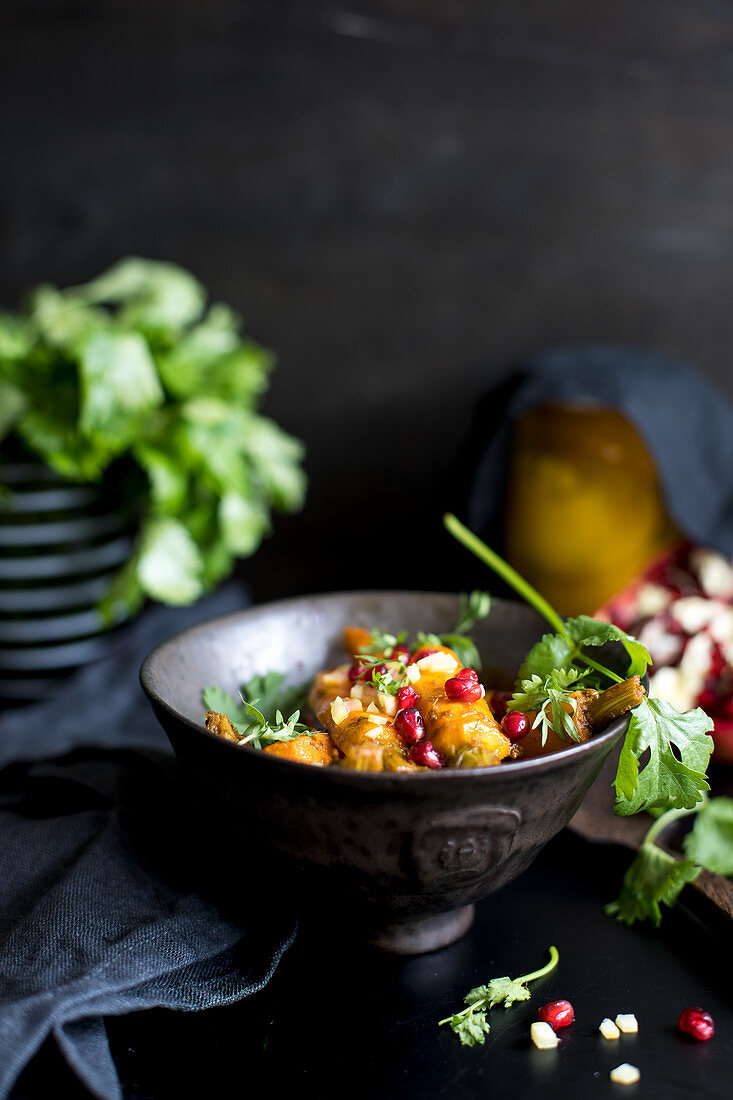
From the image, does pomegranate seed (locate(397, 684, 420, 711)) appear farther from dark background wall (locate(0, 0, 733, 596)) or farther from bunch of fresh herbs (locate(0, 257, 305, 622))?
dark background wall (locate(0, 0, 733, 596))

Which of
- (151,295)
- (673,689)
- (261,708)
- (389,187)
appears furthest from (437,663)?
(389,187)

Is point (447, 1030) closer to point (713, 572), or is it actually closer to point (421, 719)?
point (421, 719)

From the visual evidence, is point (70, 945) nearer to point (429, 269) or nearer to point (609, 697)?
point (609, 697)

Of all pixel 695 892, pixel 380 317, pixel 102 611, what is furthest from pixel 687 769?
pixel 380 317

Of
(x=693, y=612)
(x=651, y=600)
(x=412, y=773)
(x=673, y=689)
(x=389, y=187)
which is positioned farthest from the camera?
(x=389, y=187)

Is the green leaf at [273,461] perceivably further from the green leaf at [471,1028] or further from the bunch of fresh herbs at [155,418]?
the green leaf at [471,1028]

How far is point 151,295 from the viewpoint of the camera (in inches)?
74.0

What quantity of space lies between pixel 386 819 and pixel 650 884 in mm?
457

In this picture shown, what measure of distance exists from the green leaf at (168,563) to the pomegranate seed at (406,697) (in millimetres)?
766

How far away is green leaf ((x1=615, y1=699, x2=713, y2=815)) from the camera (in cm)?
100

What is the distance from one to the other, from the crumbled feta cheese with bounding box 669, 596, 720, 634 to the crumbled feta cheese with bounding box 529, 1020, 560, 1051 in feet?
2.94

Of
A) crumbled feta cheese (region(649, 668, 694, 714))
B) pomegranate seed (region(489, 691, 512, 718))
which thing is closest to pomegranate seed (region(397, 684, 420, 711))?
pomegranate seed (region(489, 691, 512, 718))

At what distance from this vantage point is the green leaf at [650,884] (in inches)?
45.0

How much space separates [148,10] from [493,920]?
2.01 meters
